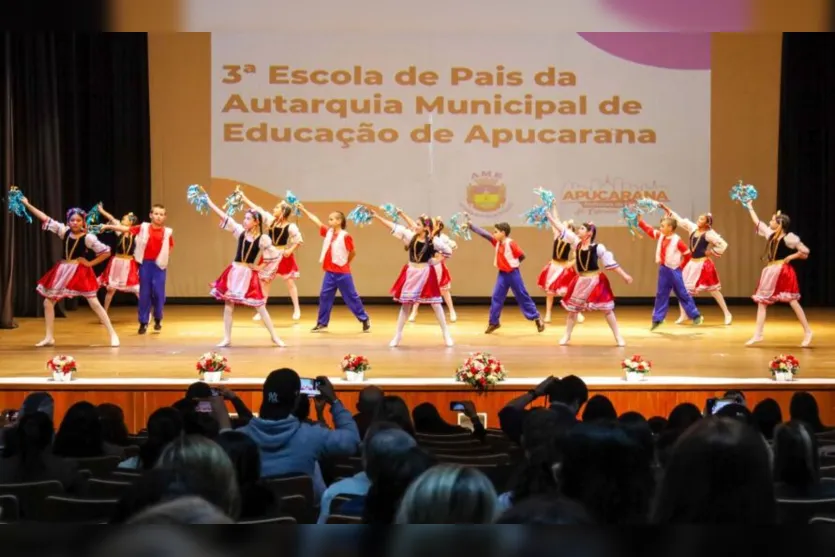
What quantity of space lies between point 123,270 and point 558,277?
173 inches

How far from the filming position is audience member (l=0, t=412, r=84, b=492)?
346 centimetres

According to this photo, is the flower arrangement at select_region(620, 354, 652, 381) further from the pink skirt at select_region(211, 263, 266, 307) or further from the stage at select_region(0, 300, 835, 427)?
the pink skirt at select_region(211, 263, 266, 307)

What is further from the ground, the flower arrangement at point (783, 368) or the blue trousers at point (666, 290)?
the blue trousers at point (666, 290)

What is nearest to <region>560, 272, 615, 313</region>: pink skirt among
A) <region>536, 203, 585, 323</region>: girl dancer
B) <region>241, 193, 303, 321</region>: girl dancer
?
<region>536, 203, 585, 323</region>: girl dancer

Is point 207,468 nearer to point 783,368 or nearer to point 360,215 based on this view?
point 783,368

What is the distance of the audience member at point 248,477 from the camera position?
253cm

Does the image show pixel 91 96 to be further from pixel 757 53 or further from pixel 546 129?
pixel 757 53

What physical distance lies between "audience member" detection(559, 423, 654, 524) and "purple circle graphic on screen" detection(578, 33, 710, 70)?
39.2 feet

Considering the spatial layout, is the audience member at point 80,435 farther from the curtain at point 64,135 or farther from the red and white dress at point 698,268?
the red and white dress at point 698,268

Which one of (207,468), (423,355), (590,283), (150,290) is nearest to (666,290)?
(590,283)

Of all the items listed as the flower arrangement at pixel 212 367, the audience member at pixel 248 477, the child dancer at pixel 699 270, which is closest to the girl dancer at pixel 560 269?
the child dancer at pixel 699 270

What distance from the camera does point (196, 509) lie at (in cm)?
116

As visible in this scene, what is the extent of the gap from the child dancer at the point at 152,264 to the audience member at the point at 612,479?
919cm

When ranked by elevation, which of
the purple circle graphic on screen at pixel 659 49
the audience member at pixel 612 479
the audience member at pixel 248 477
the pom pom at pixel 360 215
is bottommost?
the audience member at pixel 248 477
